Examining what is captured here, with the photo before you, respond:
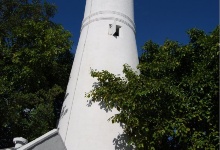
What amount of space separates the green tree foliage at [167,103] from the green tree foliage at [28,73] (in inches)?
134

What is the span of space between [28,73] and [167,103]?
647 centimetres

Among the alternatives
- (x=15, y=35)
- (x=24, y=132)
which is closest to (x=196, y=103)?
(x=24, y=132)

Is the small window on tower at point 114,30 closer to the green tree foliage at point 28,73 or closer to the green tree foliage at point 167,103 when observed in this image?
the green tree foliage at point 167,103

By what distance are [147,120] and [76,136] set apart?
2.49m

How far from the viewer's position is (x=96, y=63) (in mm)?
12680

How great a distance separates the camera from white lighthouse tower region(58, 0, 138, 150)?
11117 millimetres

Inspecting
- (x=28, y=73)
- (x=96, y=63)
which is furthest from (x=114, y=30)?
(x=28, y=73)

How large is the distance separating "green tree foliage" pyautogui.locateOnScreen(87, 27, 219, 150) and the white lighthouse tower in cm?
48

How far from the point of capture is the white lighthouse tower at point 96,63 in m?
11.1

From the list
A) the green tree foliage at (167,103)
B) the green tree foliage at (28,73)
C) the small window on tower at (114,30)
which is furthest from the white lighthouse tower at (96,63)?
the green tree foliage at (28,73)

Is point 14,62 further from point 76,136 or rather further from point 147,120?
point 147,120

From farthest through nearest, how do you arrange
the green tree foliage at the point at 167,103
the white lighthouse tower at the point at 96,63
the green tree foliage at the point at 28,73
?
the green tree foliage at the point at 28,73, the white lighthouse tower at the point at 96,63, the green tree foliage at the point at 167,103

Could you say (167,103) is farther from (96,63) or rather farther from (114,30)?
(114,30)

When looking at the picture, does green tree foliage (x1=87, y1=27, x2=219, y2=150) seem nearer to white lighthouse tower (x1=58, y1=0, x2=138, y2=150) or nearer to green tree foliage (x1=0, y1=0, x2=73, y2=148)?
white lighthouse tower (x1=58, y1=0, x2=138, y2=150)
